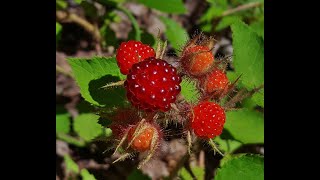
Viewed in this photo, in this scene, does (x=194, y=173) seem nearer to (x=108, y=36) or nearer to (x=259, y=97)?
(x=259, y=97)

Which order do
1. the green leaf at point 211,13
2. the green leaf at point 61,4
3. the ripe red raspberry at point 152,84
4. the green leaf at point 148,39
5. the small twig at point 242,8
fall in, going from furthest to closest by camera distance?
the green leaf at point 211,13, the small twig at point 242,8, the green leaf at point 61,4, the green leaf at point 148,39, the ripe red raspberry at point 152,84

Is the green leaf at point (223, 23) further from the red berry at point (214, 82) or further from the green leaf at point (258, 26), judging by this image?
the red berry at point (214, 82)

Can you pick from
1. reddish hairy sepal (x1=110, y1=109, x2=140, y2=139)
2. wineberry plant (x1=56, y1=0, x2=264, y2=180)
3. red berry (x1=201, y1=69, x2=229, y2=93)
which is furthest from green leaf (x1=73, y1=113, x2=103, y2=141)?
red berry (x1=201, y1=69, x2=229, y2=93)

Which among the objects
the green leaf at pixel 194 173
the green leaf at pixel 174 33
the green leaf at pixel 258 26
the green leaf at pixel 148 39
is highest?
the green leaf at pixel 258 26

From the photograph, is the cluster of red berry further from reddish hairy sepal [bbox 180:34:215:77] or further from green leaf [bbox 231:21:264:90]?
green leaf [bbox 231:21:264:90]

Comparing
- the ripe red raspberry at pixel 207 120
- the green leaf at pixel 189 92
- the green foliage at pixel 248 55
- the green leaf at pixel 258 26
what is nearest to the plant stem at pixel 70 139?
the green leaf at pixel 189 92
